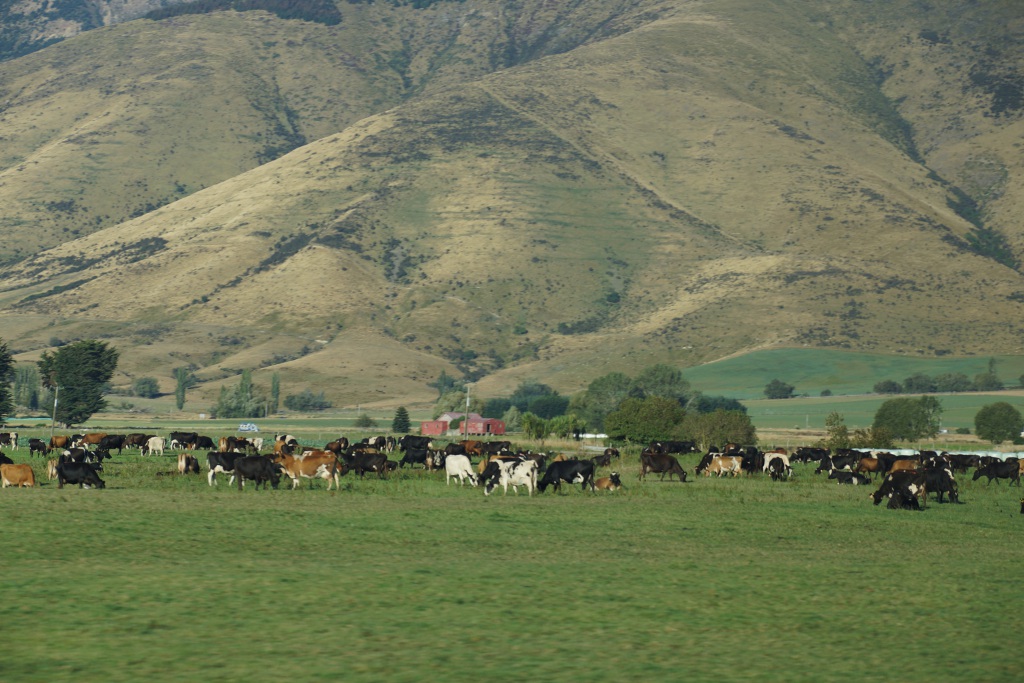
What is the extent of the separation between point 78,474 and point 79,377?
10347cm

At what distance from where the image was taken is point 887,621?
19250 mm

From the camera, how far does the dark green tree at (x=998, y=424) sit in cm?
13462

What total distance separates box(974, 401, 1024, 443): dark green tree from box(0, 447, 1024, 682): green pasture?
4177 inches

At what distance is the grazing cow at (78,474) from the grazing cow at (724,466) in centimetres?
3089

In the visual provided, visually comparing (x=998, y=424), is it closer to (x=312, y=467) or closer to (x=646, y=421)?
(x=646, y=421)

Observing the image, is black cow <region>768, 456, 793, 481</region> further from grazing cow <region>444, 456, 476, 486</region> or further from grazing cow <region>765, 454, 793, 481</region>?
grazing cow <region>444, 456, 476, 486</region>

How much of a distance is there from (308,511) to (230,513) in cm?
216

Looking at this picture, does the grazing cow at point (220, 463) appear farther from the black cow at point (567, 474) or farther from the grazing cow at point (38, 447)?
the grazing cow at point (38, 447)

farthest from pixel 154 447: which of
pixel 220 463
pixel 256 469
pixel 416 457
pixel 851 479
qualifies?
pixel 851 479

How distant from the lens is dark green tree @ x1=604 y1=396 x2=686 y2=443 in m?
108

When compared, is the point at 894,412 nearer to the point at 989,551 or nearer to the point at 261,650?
the point at 989,551

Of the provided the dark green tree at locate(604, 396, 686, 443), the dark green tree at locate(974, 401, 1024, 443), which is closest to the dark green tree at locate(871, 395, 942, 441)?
the dark green tree at locate(974, 401, 1024, 443)

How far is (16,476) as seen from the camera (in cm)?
3872

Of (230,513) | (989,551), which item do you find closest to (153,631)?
(230,513)
